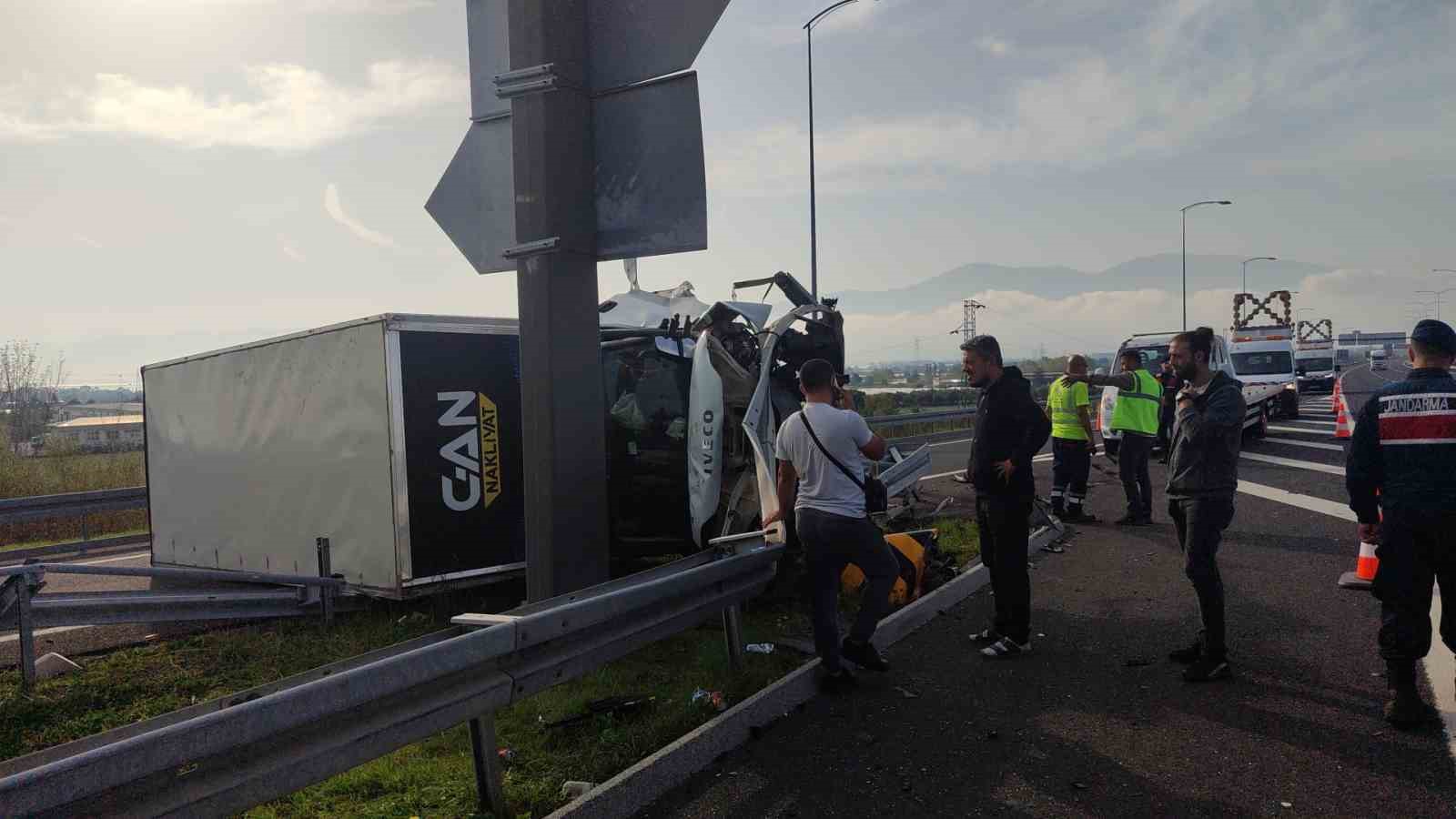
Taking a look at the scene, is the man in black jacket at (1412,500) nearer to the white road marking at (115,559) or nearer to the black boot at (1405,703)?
the black boot at (1405,703)

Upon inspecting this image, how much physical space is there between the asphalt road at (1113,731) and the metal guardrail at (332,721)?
2.51 ft

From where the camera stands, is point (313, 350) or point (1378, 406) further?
point (313, 350)

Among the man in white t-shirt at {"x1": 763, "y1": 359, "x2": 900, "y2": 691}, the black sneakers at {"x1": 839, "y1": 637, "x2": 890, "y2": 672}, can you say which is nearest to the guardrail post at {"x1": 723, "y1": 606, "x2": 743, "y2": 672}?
the man in white t-shirt at {"x1": 763, "y1": 359, "x2": 900, "y2": 691}

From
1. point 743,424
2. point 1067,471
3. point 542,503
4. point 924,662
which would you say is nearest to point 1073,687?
point 924,662

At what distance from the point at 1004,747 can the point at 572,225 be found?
9.89ft

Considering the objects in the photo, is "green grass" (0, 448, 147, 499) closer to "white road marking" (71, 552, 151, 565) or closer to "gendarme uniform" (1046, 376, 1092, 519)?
"white road marking" (71, 552, 151, 565)

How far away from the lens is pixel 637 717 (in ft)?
14.6

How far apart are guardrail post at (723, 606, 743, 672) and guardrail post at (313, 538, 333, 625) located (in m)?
3.11

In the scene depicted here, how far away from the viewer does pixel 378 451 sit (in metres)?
6.20

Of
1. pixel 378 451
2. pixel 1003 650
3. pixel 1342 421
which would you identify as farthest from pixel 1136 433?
pixel 378 451

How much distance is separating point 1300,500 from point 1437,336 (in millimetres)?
7390

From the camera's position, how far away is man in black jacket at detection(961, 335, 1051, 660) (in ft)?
18.3

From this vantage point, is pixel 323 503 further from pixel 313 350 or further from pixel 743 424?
pixel 743 424

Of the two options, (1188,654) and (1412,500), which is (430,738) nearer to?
(1188,654)
